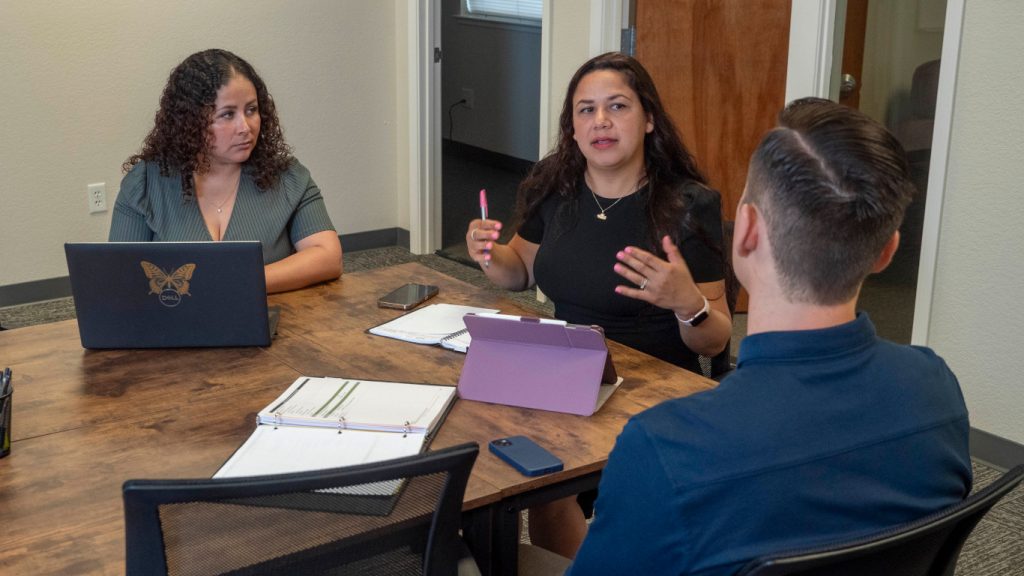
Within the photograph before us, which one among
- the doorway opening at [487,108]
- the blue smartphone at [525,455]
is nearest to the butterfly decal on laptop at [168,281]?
the blue smartphone at [525,455]

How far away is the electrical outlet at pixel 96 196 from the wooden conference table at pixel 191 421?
2542 mm

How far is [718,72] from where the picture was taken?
161 inches

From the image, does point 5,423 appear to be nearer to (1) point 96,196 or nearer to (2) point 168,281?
(2) point 168,281

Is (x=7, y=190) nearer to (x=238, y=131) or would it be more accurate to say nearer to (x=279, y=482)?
(x=238, y=131)

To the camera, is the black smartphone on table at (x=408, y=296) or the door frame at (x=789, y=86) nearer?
the black smartphone on table at (x=408, y=296)

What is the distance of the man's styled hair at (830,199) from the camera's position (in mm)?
1126

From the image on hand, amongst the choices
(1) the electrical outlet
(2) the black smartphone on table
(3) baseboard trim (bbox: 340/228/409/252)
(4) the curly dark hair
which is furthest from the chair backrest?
(3) baseboard trim (bbox: 340/228/409/252)

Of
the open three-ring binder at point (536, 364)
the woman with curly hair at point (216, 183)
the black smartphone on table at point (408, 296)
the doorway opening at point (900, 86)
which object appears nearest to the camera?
the open three-ring binder at point (536, 364)

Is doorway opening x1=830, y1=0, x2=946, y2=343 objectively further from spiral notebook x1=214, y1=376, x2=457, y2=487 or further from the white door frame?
the white door frame

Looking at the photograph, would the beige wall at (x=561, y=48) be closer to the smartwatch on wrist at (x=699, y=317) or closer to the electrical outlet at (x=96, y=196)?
the electrical outlet at (x=96, y=196)

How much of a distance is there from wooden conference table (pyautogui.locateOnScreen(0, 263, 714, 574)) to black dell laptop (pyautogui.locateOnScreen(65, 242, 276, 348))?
37 millimetres

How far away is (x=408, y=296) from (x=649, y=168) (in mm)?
629

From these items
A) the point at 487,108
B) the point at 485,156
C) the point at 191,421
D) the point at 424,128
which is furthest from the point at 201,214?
the point at 485,156

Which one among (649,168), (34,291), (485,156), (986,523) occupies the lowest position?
(986,523)
